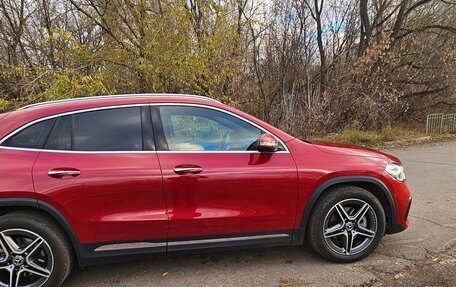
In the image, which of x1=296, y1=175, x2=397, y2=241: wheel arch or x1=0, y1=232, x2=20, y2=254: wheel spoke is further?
x1=296, y1=175, x2=397, y2=241: wheel arch

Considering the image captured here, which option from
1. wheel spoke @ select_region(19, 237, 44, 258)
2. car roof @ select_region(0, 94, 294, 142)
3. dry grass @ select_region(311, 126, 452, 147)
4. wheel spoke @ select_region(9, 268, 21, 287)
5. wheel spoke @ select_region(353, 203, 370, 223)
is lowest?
wheel spoke @ select_region(9, 268, 21, 287)

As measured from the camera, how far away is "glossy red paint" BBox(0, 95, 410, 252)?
2.74m

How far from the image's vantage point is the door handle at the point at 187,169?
2.90 meters

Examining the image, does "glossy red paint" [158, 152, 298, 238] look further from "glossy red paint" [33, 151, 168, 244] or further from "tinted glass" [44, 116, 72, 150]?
"tinted glass" [44, 116, 72, 150]

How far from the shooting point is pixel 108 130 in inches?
116

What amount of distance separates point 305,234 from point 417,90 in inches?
523

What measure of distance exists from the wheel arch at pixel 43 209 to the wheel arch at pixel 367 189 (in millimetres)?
2033

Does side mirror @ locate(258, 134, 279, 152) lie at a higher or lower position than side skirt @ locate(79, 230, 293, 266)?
higher

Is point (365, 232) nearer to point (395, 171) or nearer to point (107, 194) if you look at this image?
point (395, 171)

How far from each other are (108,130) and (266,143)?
1400 millimetres

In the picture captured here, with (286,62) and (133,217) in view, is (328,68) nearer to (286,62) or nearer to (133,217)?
(286,62)

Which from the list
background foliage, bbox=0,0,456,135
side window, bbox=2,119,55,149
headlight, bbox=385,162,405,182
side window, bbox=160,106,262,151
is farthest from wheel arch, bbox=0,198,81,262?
background foliage, bbox=0,0,456,135

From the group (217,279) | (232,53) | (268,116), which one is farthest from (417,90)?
(217,279)

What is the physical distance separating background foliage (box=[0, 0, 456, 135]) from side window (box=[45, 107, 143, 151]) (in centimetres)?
488
